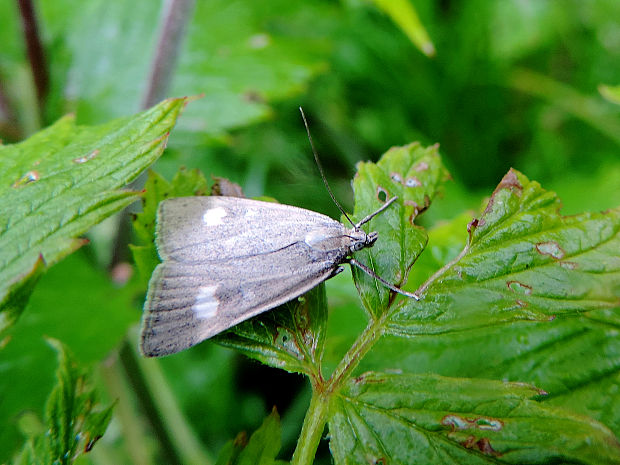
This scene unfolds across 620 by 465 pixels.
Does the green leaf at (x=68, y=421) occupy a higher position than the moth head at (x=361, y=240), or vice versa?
the moth head at (x=361, y=240)

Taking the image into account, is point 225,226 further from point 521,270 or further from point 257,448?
point 521,270

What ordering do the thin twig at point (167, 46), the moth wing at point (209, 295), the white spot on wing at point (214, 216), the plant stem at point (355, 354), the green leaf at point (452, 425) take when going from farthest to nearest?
the thin twig at point (167, 46), the white spot on wing at point (214, 216), the moth wing at point (209, 295), the plant stem at point (355, 354), the green leaf at point (452, 425)

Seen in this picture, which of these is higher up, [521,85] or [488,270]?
[488,270]

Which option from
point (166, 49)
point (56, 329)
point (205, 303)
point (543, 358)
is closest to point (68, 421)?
point (205, 303)

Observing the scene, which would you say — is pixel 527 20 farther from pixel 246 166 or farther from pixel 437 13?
pixel 246 166

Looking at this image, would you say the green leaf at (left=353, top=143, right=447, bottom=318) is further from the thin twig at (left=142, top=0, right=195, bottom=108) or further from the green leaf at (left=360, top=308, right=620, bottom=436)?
the thin twig at (left=142, top=0, right=195, bottom=108)

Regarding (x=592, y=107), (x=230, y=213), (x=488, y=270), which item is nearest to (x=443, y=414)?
(x=488, y=270)

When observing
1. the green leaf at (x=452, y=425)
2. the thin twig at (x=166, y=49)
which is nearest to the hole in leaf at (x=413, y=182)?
the green leaf at (x=452, y=425)

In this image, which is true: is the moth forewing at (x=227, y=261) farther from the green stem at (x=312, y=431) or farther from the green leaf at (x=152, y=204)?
the green stem at (x=312, y=431)
